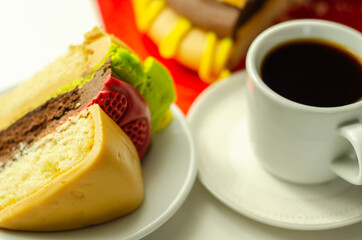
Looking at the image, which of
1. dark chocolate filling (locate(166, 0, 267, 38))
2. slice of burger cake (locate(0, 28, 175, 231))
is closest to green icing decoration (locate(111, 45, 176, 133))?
slice of burger cake (locate(0, 28, 175, 231))

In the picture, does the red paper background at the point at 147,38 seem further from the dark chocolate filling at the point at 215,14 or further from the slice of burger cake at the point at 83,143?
the slice of burger cake at the point at 83,143

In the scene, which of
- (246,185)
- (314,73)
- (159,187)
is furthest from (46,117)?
(314,73)

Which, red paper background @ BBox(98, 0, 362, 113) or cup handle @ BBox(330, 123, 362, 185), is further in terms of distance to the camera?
red paper background @ BBox(98, 0, 362, 113)

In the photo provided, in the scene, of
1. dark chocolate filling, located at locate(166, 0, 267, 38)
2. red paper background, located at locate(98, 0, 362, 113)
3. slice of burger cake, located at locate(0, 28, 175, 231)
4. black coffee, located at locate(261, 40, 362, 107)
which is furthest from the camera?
red paper background, located at locate(98, 0, 362, 113)

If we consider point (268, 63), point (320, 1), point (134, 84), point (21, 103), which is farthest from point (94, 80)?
point (320, 1)

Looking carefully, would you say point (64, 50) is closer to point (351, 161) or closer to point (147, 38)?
point (147, 38)

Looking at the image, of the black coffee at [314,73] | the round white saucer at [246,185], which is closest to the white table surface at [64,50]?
the round white saucer at [246,185]

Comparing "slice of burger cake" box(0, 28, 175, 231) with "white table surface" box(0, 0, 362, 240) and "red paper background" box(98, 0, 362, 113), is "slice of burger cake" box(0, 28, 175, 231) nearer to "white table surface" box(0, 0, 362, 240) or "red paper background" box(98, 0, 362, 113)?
"white table surface" box(0, 0, 362, 240)
